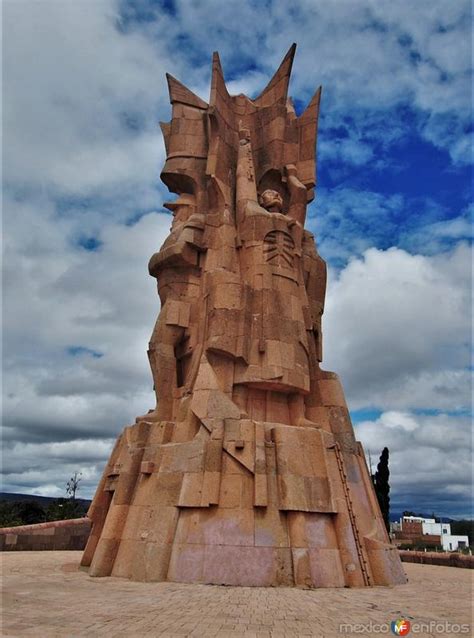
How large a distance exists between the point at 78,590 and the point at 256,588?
11.3ft

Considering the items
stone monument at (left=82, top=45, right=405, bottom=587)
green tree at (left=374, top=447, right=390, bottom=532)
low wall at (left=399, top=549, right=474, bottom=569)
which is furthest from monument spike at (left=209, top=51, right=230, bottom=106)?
green tree at (left=374, top=447, right=390, bottom=532)

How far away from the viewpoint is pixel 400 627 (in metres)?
7.01

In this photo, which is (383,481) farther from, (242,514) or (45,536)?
(242,514)

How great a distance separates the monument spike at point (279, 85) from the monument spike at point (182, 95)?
2387mm

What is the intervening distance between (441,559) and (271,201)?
48.9ft

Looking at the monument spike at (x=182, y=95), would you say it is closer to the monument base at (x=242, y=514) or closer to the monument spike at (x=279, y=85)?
the monument spike at (x=279, y=85)

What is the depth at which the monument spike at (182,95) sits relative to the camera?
18.4 metres

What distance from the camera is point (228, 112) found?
18.5 metres

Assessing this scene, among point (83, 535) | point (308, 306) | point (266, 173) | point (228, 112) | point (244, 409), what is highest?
point (228, 112)

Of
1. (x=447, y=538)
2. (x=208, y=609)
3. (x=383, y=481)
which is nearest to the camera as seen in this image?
(x=208, y=609)

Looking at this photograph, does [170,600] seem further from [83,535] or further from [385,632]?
[83,535]

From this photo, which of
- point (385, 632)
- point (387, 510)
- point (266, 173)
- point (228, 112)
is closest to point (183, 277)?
point (266, 173)

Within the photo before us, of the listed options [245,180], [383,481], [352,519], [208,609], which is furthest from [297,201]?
[383,481]

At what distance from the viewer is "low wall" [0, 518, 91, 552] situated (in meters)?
18.3
